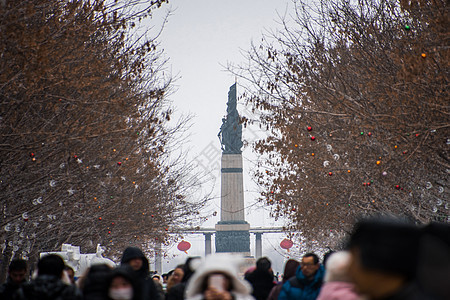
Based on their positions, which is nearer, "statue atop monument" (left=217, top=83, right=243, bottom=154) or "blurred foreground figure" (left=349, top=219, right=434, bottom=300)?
"blurred foreground figure" (left=349, top=219, right=434, bottom=300)

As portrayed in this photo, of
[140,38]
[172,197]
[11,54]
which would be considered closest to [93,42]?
[140,38]

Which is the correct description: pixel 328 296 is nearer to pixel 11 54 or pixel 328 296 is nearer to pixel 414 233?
pixel 414 233

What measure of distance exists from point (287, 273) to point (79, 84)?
6919 millimetres

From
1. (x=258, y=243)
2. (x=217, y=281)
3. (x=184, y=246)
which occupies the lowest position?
(x=217, y=281)

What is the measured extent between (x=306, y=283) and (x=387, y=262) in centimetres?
458

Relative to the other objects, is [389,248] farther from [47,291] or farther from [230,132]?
[230,132]

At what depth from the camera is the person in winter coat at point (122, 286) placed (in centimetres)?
494

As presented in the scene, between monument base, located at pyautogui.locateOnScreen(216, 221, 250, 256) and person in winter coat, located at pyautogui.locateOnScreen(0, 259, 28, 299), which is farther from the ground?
monument base, located at pyautogui.locateOnScreen(216, 221, 250, 256)

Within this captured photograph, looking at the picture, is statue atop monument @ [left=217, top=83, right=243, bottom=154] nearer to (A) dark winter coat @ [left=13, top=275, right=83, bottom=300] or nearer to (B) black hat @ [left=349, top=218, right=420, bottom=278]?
(A) dark winter coat @ [left=13, top=275, right=83, bottom=300]

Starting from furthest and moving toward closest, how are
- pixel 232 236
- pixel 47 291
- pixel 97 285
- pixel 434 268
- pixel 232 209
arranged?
pixel 232 236, pixel 232 209, pixel 47 291, pixel 97 285, pixel 434 268

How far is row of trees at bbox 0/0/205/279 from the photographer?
11.7 metres

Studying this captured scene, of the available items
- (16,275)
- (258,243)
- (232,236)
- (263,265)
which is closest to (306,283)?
(263,265)

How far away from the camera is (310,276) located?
695 cm

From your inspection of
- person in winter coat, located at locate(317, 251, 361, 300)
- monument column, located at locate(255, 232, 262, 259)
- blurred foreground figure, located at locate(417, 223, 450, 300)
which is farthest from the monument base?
blurred foreground figure, located at locate(417, 223, 450, 300)
